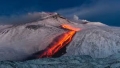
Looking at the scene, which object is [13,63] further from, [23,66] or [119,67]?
[119,67]

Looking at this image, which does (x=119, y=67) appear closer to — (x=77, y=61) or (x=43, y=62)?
(x=77, y=61)

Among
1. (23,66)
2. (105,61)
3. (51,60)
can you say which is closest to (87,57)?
(105,61)

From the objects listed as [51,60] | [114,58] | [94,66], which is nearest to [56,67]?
[51,60]

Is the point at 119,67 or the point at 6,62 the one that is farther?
the point at 119,67

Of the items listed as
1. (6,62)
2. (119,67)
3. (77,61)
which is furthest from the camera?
(77,61)

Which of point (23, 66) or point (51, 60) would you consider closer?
point (23, 66)

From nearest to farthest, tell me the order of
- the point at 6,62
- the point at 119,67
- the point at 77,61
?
1. the point at 6,62
2. the point at 119,67
3. the point at 77,61

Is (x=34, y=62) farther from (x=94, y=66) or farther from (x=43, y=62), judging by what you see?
(x=94, y=66)
